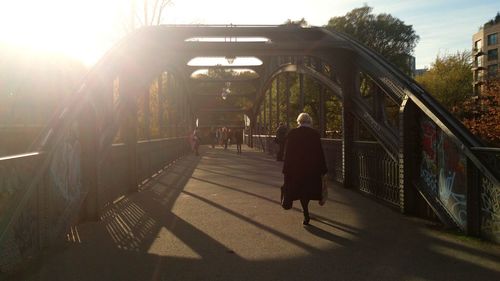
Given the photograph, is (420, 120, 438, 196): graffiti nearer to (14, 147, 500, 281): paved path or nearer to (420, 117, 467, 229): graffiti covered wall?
(420, 117, 467, 229): graffiti covered wall

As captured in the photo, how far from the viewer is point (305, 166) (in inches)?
289

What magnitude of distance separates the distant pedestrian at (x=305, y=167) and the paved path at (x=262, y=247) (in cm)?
49

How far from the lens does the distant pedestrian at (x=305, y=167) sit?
7.33 metres

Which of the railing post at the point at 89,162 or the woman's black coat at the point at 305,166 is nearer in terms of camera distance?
the woman's black coat at the point at 305,166

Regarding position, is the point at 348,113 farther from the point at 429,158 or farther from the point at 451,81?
the point at 451,81

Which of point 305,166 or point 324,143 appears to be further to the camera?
point 324,143

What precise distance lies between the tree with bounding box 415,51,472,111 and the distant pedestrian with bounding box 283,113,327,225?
42.8m

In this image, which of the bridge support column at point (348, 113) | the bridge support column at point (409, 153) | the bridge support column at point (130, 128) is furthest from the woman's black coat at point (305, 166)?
the bridge support column at point (130, 128)

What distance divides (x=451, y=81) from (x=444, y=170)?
147ft

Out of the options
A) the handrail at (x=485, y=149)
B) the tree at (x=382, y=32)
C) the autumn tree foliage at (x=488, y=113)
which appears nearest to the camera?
the handrail at (x=485, y=149)

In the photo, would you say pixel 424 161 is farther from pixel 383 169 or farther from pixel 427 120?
pixel 383 169

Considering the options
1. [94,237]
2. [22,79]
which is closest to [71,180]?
[94,237]

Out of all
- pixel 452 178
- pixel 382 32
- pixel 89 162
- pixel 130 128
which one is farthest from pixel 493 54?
pixel 89 162

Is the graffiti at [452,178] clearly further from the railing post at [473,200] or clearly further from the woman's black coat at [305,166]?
the woman's black coat at [305,166]
